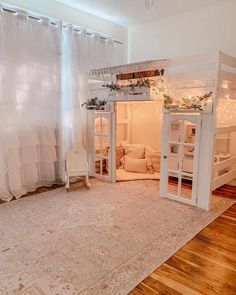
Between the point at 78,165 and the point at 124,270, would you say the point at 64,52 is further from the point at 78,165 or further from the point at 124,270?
the point at 124,270

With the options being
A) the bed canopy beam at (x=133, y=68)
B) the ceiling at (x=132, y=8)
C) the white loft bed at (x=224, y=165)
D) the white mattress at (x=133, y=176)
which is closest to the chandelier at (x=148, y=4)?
the ceiling at (x=132, y=8)

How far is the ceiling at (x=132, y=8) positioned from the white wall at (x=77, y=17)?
10 cm

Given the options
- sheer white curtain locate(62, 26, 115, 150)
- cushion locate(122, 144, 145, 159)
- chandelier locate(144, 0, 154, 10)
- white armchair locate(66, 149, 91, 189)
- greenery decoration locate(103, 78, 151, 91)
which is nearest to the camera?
greenery decoration locate(103, 78, 151, 91)

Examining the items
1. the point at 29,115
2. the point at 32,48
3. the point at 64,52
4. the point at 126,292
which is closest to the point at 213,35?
the point at 64,52

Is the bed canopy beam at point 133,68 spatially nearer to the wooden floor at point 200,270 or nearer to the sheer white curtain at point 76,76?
the sheer white curtain at point 76,76

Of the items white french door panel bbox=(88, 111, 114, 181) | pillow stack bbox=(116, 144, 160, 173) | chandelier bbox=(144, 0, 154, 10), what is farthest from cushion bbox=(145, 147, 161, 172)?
chandelier bbox=(144, 0, 154, 10)

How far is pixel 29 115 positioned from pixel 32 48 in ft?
3.60

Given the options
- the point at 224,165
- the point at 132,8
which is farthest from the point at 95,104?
the point at 224,165

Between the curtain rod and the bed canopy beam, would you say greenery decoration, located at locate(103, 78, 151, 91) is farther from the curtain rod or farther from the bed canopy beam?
the curtain rod

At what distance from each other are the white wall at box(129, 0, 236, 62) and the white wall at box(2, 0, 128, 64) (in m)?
0.29

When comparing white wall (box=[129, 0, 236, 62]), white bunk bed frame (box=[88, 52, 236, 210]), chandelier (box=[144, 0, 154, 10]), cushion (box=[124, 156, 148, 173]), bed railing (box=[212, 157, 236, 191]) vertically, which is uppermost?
chandelier (box=[144, 0, 154, 10])

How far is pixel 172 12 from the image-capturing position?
4961mm

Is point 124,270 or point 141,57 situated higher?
point 141,57

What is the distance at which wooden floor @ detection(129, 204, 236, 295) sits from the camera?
6.58 feet
